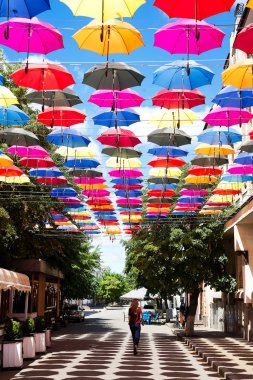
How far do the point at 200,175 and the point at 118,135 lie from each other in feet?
14.6

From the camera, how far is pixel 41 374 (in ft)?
44.3

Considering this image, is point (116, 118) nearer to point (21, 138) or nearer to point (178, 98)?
point (178, 98)

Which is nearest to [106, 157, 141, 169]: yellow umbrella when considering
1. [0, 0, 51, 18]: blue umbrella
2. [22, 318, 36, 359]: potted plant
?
[22, 318, 36, 359]: potted plant

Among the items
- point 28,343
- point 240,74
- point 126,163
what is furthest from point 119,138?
point 28,343

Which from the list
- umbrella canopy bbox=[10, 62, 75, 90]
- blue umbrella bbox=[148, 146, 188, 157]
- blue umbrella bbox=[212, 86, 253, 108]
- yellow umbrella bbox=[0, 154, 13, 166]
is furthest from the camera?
blue umbrella bbox=[148, 146, 188, 157]

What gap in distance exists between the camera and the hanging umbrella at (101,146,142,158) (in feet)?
52.4

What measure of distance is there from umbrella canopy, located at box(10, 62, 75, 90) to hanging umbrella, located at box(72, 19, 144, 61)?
1.32 meters

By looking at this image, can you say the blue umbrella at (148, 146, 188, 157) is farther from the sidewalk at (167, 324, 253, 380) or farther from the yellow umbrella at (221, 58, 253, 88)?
the sidewalk at (167, 324, 253, 380)

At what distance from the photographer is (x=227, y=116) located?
42.0 feet

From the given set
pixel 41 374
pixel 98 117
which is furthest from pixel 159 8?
pixel 41 374

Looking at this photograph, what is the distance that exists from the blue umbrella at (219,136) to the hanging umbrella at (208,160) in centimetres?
110

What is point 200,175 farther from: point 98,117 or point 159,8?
point 159,8

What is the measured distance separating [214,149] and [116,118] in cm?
332

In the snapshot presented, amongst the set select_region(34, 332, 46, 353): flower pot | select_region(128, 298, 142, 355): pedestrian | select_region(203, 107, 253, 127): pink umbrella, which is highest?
select_region(203, 107, 253, 127): pink umbrella
